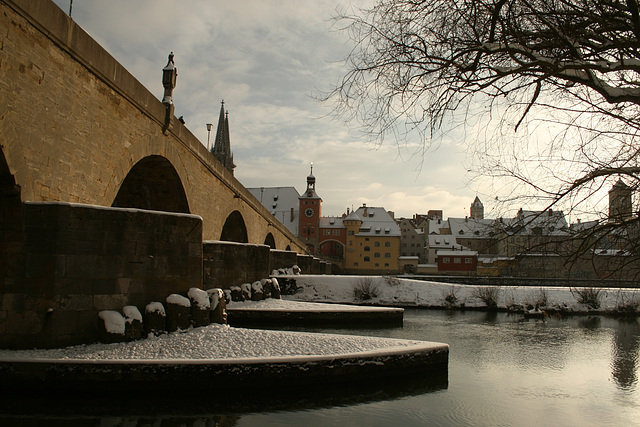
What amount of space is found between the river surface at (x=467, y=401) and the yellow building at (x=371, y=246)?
6636 centimetres

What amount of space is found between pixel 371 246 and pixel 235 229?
57.0 m

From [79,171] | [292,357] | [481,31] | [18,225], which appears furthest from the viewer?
[79,171]

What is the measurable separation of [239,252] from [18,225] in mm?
9081

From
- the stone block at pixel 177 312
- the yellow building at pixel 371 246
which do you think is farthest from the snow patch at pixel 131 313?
the yellow building at pixel 371 246

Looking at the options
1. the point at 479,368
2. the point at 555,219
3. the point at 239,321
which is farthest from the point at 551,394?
the point at 239,321

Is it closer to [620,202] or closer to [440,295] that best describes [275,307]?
[620,202]

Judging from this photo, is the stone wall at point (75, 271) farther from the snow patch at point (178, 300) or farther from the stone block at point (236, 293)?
the stone block at point (236, 293)

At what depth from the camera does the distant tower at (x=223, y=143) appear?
6619 centimetres

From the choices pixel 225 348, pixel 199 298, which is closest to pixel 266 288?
pixel 199 298

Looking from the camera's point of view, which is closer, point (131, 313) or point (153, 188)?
point (131, 313)

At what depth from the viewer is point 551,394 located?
916 centimetres

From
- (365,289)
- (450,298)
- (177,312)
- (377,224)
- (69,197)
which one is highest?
(377,224)

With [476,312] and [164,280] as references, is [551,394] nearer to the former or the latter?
[164,280]

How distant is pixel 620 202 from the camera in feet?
16.8
